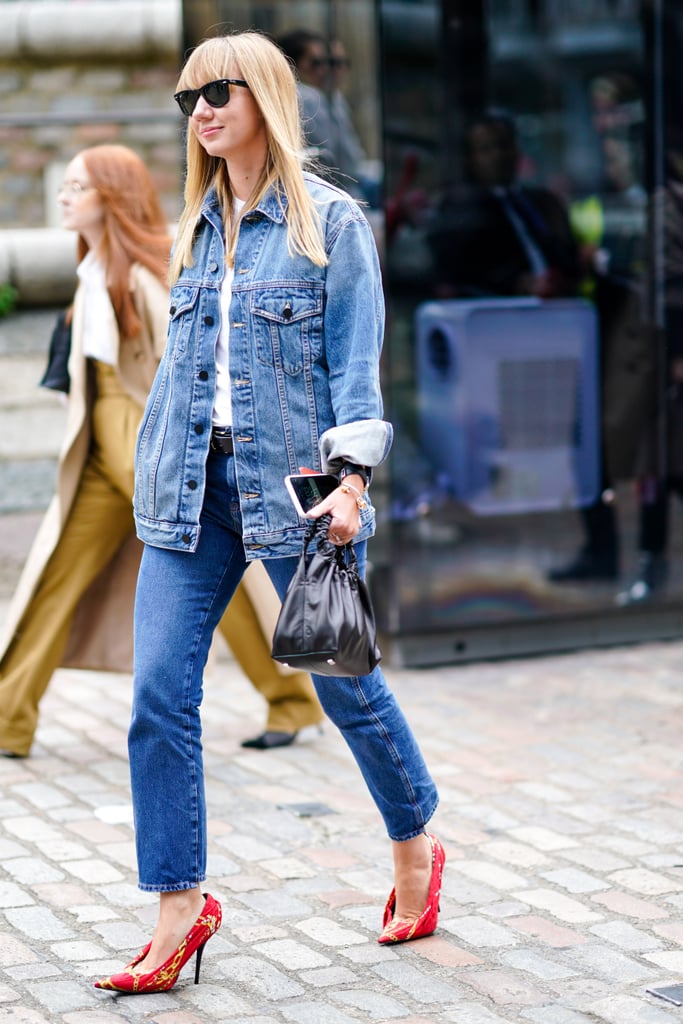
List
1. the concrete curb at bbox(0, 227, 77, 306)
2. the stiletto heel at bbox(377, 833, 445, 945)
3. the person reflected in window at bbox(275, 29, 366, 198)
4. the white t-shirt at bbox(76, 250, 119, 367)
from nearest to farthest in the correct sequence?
1. the stiletto heel at bbox(377, 833, 445, 945)
2. the white t-shirt at bbox(76, 250, 119, 367)
3. the person reflected in window at bbox(275, 29, 366, 198)
4. the concrete curb at bbox(0, 227, 77, 306)

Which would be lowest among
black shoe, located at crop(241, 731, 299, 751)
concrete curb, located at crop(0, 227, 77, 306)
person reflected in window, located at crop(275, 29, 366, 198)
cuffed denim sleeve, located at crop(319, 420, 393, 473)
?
black shoe, located at crop(241, 731, 299, 751)

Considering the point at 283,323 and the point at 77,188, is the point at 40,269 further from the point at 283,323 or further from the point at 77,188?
the point at 283,323

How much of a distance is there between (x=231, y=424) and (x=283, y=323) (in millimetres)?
216

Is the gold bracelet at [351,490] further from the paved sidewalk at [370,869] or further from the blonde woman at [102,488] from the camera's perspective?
the blonde woman at [102,488]

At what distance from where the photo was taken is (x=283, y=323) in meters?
3.21

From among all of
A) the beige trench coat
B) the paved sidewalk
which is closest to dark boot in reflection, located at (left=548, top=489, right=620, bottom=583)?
the paved sidewalk

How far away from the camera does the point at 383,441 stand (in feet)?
10.5

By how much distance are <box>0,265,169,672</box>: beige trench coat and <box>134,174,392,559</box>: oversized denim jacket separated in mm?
1739

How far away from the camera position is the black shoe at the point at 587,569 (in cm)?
660

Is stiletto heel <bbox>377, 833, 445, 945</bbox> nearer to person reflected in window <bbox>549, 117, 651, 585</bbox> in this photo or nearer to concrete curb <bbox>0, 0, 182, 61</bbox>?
person reflected in window <bbox>549, 117, 651, 585</bbox>

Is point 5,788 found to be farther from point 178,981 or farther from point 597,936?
point 597,936

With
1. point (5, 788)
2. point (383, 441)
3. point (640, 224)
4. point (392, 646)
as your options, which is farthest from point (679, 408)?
point (383, 441)

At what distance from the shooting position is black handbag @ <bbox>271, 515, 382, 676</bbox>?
3.09m

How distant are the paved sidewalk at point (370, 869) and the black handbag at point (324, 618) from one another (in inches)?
26.0
